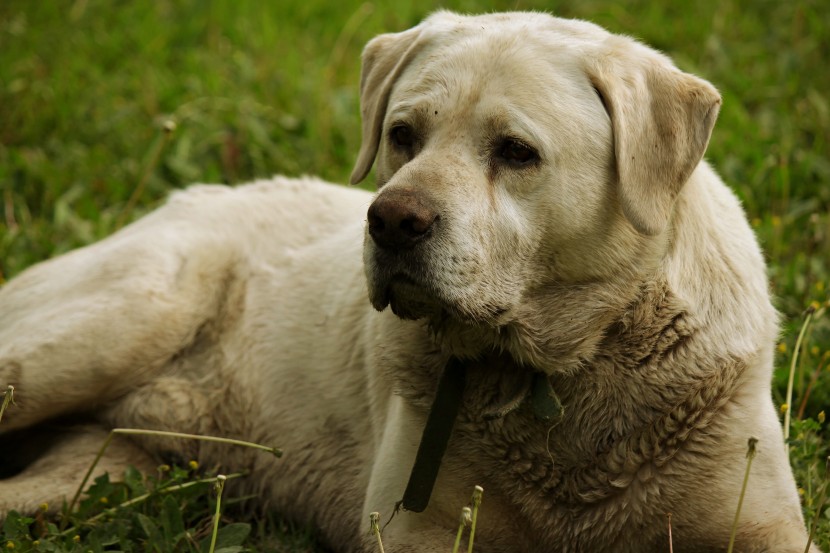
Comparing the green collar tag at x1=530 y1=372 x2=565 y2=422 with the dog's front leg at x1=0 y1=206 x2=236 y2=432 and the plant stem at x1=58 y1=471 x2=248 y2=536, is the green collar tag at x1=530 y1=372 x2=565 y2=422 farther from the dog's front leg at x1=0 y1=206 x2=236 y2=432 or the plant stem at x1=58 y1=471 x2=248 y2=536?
the dog's front leg at x1=0 y1=206 x2=236 y2=432

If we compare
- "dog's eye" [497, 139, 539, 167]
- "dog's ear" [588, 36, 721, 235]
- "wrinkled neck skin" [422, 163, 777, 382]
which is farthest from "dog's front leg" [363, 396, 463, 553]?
"dog's ear" [588, 36, 721, 235]

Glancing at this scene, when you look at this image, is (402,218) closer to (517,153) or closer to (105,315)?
(517,153)

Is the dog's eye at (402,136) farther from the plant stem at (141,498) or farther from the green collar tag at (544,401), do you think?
the plant stem at (141,498)

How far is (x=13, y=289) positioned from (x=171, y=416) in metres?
0.93

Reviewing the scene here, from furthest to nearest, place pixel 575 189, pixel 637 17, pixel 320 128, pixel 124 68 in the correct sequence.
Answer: pixel 637 17 < pixel 124 68 < pixel 320 128 < pixel 575 189

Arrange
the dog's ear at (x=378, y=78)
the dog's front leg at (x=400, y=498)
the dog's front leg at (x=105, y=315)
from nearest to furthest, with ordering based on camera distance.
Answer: the dog's front leg at (x=400, y=498) → the dog's ear at (x=378, y=78) → the dog's front leg at (x=105, y=315)

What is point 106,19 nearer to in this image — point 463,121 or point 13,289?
point 13,289

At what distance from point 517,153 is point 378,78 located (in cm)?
83

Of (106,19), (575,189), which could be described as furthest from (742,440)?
(106,19)

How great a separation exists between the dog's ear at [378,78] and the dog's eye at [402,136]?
10.2 inches

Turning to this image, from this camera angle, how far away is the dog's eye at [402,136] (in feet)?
11.8

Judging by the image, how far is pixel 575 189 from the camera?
133 inches

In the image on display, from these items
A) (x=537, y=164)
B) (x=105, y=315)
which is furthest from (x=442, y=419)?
(x=105, y=315)

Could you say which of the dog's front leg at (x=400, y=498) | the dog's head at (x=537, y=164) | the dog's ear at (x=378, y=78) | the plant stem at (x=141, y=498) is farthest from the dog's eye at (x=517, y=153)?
the plant stem at (x=141, y=498)
